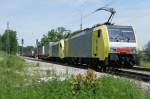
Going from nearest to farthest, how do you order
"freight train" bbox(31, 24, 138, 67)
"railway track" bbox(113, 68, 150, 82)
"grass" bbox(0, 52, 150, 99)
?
1. "grass" bbox(0, 52, 150, 99)
2. "railway track" bbox(113, 68, 150, 82)
3. "freight train" bbox(31, 24, 138, 67)

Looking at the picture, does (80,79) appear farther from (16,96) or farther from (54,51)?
(54,51)

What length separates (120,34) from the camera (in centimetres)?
2905

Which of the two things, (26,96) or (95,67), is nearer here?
(26,96)

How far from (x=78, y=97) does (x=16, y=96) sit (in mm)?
1354

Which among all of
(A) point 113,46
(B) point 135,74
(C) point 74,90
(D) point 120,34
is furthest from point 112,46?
(C) point 74,90

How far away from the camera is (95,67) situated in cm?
3156

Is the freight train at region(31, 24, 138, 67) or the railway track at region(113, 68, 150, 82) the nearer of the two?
the railway track at region(113, 68, 150, 82)

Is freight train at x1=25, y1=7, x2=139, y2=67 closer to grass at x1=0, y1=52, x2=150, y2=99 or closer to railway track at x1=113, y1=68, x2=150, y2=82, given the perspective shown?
railway track at x1=113, y1=68, x2=150, y2=82

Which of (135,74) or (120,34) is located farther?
(120,34)

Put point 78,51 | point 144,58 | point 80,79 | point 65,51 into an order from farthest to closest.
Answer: point 144,58
point 65,51
point 78,51
point 80,79

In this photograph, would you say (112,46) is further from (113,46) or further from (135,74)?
(135,74)

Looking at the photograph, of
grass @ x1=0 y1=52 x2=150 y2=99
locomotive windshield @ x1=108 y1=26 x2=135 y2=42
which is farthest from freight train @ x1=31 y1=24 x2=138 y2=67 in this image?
grass @ x1=0 y1=52 x2=150 y2=99

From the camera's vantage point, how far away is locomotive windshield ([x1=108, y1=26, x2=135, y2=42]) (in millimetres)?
28734

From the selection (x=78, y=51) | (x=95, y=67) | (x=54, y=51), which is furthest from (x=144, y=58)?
(x=95, y=67)
